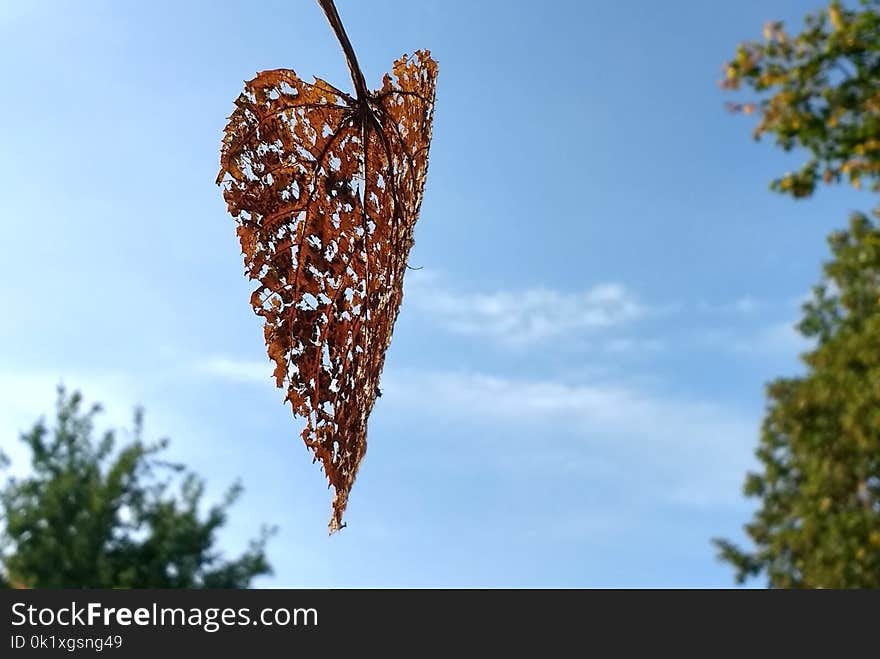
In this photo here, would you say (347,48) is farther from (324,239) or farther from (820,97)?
(820,97)

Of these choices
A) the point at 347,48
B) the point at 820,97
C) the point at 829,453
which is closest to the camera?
the point at 347,48

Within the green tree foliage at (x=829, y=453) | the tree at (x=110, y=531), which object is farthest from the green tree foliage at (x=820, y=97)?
the tree at (x=110, y=531)

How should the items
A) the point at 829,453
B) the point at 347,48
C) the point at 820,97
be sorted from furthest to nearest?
the point at 829,453 → the point at 820,97 → the point at 347,48

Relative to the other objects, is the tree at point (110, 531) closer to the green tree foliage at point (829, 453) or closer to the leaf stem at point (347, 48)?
the green tree foliage at point (829, 453)

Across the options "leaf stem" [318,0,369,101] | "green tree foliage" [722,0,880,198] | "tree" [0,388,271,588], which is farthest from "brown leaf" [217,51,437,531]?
"tree" [0,388,271,588]

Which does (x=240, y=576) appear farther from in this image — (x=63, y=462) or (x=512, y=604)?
(x=512, y=604)

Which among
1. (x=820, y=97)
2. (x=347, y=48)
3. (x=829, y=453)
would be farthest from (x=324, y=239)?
(x=829, y=453)
